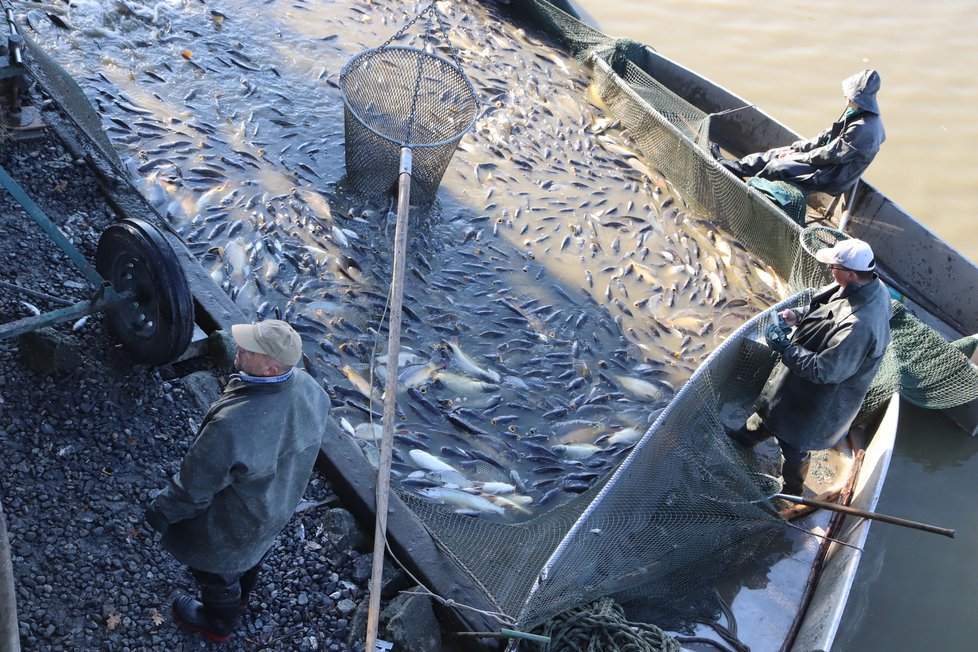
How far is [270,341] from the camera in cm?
310

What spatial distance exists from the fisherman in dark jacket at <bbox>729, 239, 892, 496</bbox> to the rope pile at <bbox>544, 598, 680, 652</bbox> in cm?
199

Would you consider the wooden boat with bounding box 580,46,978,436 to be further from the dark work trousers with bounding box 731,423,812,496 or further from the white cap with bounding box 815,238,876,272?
the white cap with bounding box 815,238,876,272

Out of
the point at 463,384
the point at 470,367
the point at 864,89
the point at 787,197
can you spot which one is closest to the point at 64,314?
the point at 463,384

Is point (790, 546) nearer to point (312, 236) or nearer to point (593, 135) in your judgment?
point (312, 236)

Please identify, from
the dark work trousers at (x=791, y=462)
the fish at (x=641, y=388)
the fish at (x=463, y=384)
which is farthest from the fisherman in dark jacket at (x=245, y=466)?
A: the fish at (x=641, y=388)

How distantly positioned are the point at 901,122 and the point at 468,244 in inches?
282

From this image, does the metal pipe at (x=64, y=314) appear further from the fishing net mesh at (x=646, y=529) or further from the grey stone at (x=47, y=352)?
the fishing net mesh at (x=646, y=529)

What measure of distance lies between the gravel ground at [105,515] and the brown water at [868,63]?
8.56 metres

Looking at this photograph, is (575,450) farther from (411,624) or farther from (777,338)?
(411,624)

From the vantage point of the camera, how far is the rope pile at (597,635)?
4273 mm

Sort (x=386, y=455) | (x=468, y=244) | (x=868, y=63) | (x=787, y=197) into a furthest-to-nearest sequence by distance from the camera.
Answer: (x=868, y=63)
(x=787, y=197)
(x=468, y=244)
(x=386, y=455)

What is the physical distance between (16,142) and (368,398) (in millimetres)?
3493

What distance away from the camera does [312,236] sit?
292 inches

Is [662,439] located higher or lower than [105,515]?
higher
